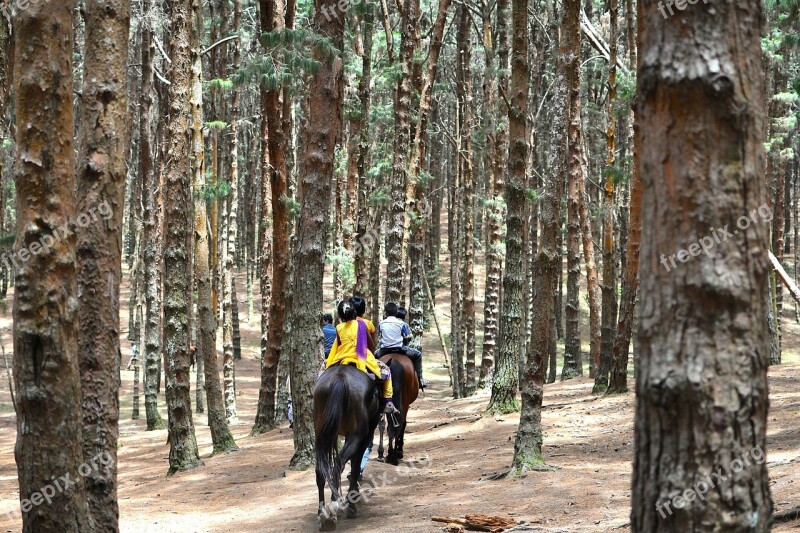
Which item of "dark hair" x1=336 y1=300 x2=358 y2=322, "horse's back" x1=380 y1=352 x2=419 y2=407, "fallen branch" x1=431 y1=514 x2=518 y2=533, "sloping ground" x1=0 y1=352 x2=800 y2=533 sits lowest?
"sloping ground" x1=0 y1=352 x2=800 y2=533

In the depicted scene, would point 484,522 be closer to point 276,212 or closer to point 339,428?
point 339,428

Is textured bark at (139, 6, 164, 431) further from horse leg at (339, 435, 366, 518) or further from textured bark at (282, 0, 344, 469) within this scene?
horse leg at (339, 435, 366, 518)

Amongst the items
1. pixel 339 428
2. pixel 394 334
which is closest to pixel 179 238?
pixel 394 334

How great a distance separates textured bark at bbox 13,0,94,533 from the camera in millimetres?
4957

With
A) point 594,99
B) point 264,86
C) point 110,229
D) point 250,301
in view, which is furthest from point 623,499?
point 250,301

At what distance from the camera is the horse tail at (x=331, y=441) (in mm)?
8586

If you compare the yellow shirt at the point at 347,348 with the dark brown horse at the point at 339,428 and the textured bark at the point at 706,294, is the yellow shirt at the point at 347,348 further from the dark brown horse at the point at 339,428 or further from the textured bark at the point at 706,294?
the textured bark at the point at 706,294

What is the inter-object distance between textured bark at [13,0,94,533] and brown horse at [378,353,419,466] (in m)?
6.86

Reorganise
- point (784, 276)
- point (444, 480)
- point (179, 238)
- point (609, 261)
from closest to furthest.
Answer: point (784, 276) < point (444, 480) < point (179, 238) < point (609, 261)

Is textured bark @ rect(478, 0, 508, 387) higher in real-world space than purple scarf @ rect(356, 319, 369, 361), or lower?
higher

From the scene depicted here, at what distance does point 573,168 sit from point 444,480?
10022 mm

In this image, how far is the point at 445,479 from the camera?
10.4 m

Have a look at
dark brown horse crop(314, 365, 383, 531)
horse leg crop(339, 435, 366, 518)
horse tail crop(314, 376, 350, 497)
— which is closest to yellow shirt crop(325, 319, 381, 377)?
dark brown horse crop(314, 365, 383, 531)

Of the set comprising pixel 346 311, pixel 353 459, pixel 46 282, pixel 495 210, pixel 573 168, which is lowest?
pixel 353 459
